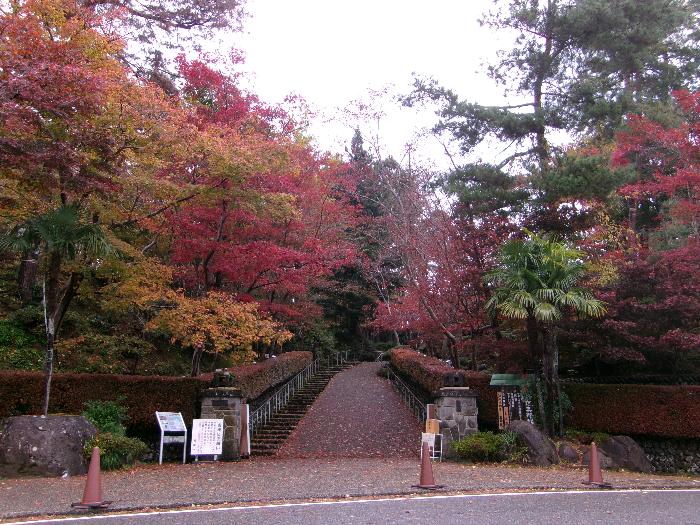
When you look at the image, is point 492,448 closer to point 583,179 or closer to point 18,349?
point 583,179

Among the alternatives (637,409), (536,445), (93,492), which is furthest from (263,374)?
(93,492)

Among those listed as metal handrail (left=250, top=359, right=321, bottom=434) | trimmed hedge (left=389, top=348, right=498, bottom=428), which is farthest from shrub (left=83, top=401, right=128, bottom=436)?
trimmed hedge (left=389, top=348, right=498, bottom=428)

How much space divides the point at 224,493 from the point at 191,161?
8.13m

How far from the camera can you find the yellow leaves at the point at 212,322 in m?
13.5

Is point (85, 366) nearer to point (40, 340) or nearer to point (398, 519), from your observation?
point (40, 340)

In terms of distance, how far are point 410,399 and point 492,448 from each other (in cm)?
769

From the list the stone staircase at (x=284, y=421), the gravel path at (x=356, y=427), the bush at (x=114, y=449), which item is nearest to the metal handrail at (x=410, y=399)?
the gravel path at (x=356, y=427)

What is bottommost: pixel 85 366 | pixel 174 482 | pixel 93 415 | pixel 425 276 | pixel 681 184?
pixel 174 482

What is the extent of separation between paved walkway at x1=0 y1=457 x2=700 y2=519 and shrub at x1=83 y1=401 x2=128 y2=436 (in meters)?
1.16

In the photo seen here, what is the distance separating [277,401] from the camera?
1969 cm

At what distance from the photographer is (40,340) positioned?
1861 centimetres

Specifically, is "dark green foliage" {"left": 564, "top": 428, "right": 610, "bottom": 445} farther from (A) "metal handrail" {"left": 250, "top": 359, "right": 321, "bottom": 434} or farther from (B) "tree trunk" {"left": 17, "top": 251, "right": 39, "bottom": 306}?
(B) "tree trunk" {"left": 17, "top": 251, "right": 39, "bottom": 306}

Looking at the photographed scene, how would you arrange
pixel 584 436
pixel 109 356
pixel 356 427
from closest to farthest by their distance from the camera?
pixel 584 436 → pixel 109 356 → pixel 356 427

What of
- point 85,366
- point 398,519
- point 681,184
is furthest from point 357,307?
point 398,519
